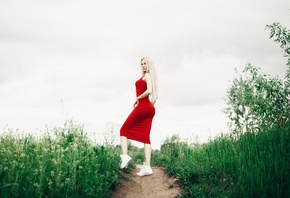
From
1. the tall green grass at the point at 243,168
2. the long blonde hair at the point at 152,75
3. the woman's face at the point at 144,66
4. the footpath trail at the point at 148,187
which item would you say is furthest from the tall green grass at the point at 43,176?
the woman's face at the point at 144,66

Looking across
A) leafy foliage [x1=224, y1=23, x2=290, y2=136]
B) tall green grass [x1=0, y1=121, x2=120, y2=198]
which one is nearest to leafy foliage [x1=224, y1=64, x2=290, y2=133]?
leafy foliage [x1=224, y1=23, x2=290, y2=136]

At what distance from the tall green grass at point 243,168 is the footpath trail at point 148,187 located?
9.2 inches

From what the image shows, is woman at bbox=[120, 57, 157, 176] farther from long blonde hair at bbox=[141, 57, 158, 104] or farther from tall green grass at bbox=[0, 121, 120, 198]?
tall green grass at bbox=[0, 121, 120, 198]

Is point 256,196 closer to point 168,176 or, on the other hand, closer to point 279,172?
point 279,172

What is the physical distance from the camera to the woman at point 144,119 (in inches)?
258

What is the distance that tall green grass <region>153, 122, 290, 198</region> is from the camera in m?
4.27

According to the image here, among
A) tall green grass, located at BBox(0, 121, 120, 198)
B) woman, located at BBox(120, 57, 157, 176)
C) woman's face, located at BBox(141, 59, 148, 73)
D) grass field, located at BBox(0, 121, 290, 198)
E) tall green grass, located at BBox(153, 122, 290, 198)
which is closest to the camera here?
tall green grass, located at BBox(0, 121, 120, 198)

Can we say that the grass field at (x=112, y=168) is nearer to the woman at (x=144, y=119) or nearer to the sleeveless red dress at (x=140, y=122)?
the woman at (x=144, y=119)

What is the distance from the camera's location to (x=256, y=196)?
4.18 m

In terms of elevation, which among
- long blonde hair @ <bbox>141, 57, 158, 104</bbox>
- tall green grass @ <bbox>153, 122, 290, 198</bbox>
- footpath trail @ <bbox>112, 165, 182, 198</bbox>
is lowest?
footpath trail @ <bbox>112, 165, 182, 198</bbox>

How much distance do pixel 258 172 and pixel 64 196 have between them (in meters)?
3.13

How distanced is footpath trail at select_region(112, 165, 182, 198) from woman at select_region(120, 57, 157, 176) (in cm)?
25

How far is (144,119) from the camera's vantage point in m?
6.65

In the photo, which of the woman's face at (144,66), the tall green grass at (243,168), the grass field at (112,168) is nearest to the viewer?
the grass field at (112,168)
